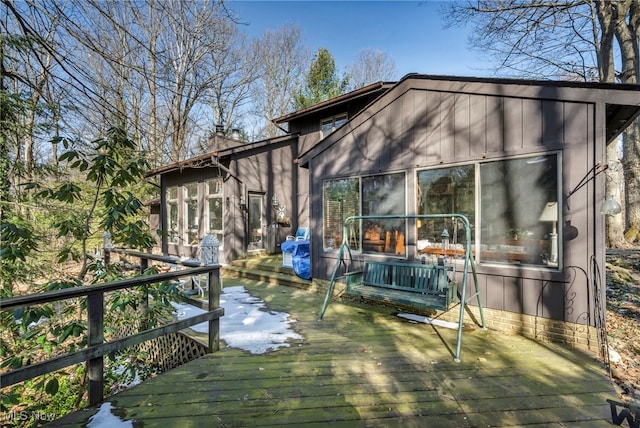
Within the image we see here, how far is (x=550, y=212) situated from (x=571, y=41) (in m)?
8.83

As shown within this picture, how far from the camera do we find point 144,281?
260 centimetres

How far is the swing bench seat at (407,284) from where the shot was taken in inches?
136

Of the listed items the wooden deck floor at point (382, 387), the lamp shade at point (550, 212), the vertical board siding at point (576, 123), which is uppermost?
the vertical board siding at point (576, 123)

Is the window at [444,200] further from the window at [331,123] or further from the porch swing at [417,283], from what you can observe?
the window at [331,123]

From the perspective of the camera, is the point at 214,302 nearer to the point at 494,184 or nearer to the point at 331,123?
the point at 494,184

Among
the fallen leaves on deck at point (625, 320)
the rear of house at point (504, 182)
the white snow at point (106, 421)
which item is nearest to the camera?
the white snow at point (106, 421)

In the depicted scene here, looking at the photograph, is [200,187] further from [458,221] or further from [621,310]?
[621,310]

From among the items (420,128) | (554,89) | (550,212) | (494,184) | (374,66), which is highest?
(374,66)

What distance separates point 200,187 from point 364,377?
852cm

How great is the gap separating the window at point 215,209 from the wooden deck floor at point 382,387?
249 inches

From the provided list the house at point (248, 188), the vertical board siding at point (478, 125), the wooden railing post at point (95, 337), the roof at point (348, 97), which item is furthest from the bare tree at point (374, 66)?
the wooden railing post at point (95, 337)

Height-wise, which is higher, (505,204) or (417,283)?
(505,204)

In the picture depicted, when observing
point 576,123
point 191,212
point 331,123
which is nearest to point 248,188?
point 191,212

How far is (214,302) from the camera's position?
124 inches
